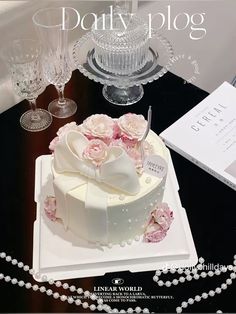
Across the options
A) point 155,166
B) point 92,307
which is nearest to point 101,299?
point 92,307

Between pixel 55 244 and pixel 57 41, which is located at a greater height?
pixel 57 41

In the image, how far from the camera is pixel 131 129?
79 cm

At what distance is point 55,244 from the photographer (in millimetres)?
855

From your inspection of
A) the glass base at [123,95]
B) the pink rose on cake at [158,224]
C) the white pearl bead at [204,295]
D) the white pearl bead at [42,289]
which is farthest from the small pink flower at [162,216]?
the glass base at [123,95]

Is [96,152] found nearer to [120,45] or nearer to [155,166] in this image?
[155,166]

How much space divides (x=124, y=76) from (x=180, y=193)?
1.04 feet

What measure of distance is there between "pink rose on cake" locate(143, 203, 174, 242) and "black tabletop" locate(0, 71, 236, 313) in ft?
0.21

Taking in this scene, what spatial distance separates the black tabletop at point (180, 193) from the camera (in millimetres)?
802

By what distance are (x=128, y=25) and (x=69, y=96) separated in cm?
23

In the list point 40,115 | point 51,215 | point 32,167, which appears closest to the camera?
point 51,215

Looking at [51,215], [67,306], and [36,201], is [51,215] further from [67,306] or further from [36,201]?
[67,306]

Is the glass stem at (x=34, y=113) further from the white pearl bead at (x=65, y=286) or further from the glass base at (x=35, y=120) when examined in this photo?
the white pearl bead at (x=65, y=286)

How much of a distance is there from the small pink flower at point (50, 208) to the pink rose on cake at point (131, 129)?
20cm

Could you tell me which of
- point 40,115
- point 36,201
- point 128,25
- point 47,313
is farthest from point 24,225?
point 128,25
